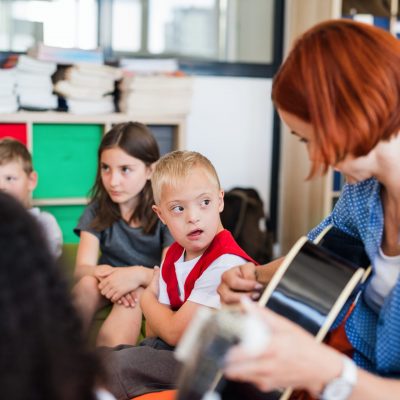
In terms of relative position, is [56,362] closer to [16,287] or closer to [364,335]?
[16,287]

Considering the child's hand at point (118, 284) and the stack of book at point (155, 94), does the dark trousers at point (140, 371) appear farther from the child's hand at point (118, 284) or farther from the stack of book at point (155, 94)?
the stack of book at point (155, 94)

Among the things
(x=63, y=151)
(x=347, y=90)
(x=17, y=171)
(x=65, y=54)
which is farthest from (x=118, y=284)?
(x=65, y=54)

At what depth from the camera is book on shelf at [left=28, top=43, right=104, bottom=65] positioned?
3.21m

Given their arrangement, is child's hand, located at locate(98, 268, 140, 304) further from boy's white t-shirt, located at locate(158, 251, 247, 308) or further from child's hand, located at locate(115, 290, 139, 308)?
boy's white t-shirt, located at locate(158, 251, 247, 308)

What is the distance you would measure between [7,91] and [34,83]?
141 mm

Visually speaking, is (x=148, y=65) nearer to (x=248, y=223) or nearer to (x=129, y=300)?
(x=248, y=223)

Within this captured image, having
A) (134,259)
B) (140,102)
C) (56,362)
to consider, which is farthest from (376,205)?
(140,102)

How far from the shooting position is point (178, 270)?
1595 millimetres

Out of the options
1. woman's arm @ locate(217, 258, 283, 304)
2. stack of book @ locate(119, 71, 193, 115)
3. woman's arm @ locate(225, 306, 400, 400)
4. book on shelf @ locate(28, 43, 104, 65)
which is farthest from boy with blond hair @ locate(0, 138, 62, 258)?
woman's arm @ locate(225, 306, 400, 400)

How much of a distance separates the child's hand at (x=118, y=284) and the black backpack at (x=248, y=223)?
1.51 m

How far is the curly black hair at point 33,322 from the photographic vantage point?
67 cm

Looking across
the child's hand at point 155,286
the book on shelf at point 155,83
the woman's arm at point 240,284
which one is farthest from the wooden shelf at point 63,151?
the woman's arm at point 240,284

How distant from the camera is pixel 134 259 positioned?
2338 mm

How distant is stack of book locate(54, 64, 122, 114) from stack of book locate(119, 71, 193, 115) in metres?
0.09
